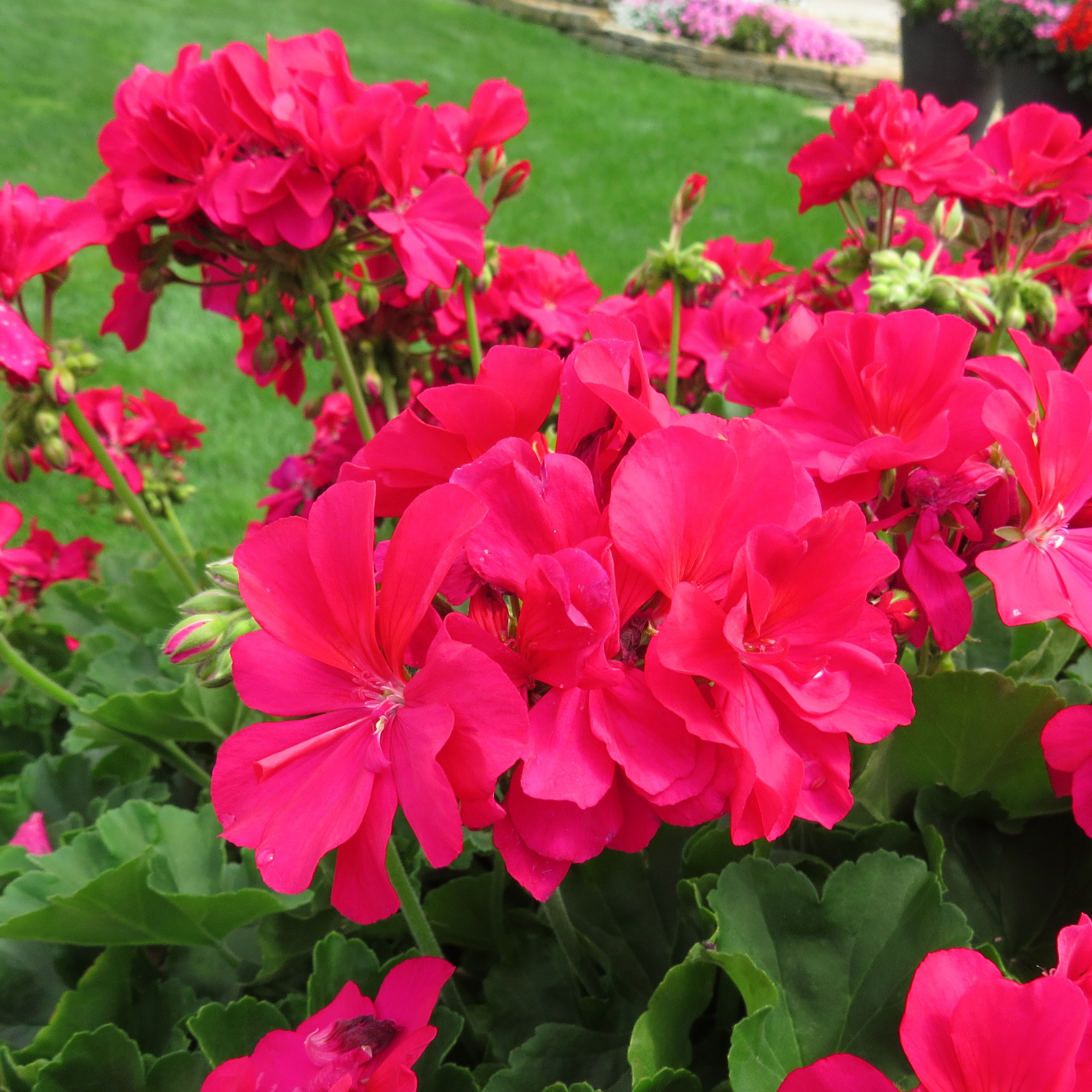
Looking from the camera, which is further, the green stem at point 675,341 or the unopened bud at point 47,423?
the green stem at point 675,341

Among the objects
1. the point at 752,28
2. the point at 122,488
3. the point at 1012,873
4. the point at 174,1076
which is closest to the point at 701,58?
the point at 752,28

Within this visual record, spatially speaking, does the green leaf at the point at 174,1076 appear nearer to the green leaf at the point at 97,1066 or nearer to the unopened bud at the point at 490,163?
the green leaf at the point at 97,1066

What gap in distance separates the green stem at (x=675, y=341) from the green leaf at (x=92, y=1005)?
80 cm

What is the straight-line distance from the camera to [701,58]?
819 cm

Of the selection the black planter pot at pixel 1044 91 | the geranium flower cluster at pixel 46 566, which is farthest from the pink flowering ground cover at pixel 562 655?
the black planter pot at pixel 1044 91

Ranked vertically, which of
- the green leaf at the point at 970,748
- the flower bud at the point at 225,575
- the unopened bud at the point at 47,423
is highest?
the flower bud at the point at 225,575

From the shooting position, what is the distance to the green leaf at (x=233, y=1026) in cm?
71

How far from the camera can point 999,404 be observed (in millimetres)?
530

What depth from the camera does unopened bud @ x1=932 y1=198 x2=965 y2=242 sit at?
1.14 meters

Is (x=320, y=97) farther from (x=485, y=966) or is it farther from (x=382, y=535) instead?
(x=485, y=966)

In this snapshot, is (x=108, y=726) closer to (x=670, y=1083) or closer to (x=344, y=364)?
(x=344, y=364)

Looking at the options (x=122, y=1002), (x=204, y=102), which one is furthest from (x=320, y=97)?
(x=122, y=1002)

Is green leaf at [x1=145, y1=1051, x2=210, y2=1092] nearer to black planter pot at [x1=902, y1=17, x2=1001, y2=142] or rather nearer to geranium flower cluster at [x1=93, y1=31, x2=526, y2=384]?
geranium flower cluster at [x1=93, y1=31, x2=526, y2=384]

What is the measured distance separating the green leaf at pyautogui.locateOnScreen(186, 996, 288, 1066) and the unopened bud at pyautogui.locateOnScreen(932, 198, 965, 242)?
1064 millimetres
